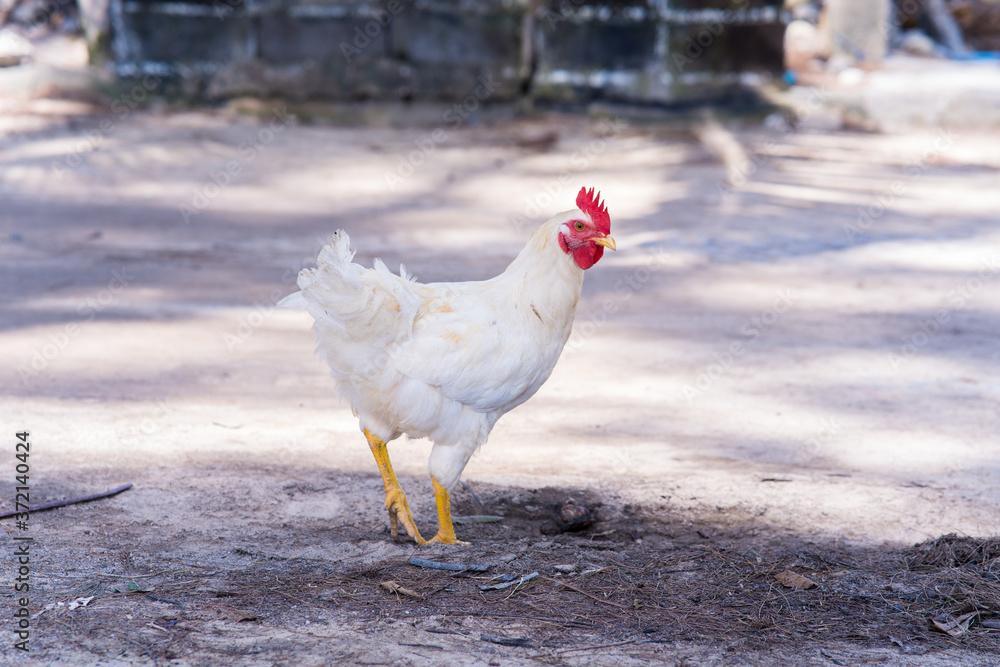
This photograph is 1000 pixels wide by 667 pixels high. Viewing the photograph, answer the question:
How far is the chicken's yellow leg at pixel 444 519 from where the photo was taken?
4.12 metres

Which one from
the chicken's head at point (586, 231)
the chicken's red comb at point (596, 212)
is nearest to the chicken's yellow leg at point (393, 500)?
the chicken's head at point (586, 231)

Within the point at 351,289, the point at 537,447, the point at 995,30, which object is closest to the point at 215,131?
the point at 537,447

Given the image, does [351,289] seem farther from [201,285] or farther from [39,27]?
[39,27]

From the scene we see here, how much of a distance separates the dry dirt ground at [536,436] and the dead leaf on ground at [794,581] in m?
0.04

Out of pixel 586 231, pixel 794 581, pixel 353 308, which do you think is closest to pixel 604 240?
pixel 586 231

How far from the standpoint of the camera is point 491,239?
1012 centimetres

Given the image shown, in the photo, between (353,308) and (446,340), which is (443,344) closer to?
(446,340)

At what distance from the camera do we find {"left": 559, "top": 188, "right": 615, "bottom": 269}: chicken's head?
4031mm

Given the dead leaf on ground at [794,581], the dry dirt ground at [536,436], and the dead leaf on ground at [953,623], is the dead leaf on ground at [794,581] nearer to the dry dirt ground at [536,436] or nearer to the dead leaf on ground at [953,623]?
the dry dirt ground at [536,436]

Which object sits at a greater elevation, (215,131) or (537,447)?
(215,131)

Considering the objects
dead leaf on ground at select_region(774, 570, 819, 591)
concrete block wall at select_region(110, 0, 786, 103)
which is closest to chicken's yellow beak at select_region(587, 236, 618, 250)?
dead leaf on ground at select_region(774, 570, 819, 591)

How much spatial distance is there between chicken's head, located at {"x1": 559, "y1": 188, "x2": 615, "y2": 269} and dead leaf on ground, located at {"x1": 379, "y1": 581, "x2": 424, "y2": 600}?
62.7 inches

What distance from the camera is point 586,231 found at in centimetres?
406

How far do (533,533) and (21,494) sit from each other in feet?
7.89
